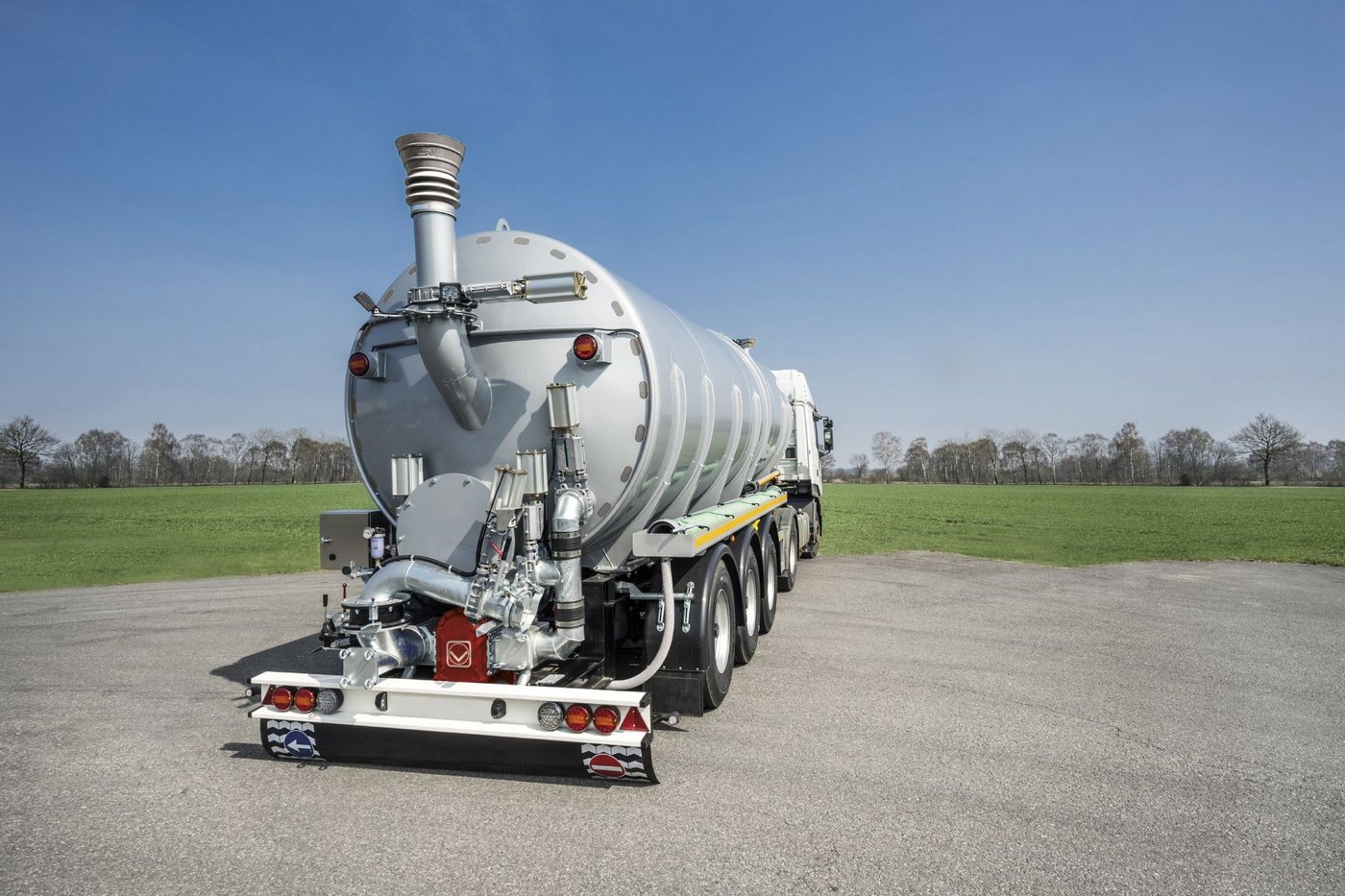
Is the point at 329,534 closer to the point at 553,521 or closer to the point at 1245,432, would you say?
the point at 553,521

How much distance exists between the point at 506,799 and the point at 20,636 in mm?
8692

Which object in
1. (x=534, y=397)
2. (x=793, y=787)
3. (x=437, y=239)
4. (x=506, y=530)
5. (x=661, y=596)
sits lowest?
(x=793, y=787)

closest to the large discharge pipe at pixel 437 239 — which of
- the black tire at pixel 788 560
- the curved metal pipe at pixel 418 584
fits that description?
the curved metal pipe at pixel 418 584

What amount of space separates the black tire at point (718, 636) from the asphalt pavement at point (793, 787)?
27 cm

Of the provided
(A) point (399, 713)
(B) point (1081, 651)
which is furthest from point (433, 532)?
(B) point (1081, 651)

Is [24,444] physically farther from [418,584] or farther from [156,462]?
[418,584]

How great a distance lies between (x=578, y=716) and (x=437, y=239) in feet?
10.3

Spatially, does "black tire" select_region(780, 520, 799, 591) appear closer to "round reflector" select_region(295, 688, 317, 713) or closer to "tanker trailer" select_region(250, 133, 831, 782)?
"tanker trailer" select_region(250, 133, 831, 782)

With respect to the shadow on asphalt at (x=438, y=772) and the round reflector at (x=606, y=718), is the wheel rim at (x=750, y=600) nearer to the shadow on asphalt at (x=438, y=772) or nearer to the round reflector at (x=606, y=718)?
the shadow on asphalt at (x=438, y=772)

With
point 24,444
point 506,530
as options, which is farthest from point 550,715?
point 24,444

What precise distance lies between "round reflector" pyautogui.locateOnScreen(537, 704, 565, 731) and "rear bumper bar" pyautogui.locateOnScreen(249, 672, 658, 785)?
34 mm

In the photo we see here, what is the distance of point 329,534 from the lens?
6.11 m

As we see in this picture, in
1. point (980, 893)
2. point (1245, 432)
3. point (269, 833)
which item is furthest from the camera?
point (1245, 432)

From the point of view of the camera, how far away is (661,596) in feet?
18.8
